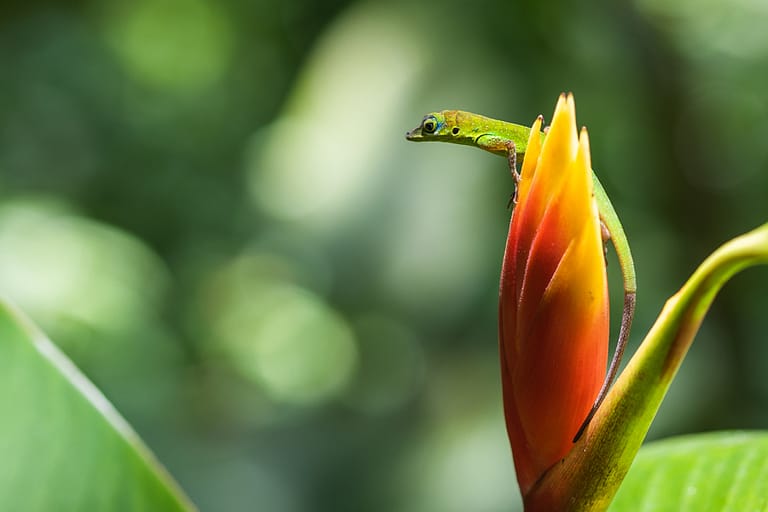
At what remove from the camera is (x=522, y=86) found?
196 cm

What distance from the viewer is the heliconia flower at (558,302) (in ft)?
1.18

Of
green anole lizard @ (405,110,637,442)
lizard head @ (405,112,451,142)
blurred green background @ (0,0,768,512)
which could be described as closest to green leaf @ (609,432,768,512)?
green anole lizard @ (405,110,637,442)

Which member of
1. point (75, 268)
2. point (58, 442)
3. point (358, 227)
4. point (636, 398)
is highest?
A: point (636, 398)

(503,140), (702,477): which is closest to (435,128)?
(503,140)

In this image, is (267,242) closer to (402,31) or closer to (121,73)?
(402,31)

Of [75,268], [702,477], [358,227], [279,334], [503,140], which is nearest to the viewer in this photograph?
[702,477]

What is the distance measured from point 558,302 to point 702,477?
241 millimetres

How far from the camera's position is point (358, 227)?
1.88 meters

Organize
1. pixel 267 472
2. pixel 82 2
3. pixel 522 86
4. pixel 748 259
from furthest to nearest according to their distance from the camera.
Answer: pixel 82 2 → pixel 522 86 → pixel 267 472 → pixel 748 259

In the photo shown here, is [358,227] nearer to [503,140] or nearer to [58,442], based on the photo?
[503,140]

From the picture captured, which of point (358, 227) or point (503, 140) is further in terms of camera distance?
point (358, 227)

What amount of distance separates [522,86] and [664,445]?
1.45m

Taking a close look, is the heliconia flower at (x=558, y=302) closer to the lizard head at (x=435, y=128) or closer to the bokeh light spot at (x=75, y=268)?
the lizard head at (x=435, y=128)

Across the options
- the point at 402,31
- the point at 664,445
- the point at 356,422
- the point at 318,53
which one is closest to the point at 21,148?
the point at 318,53
